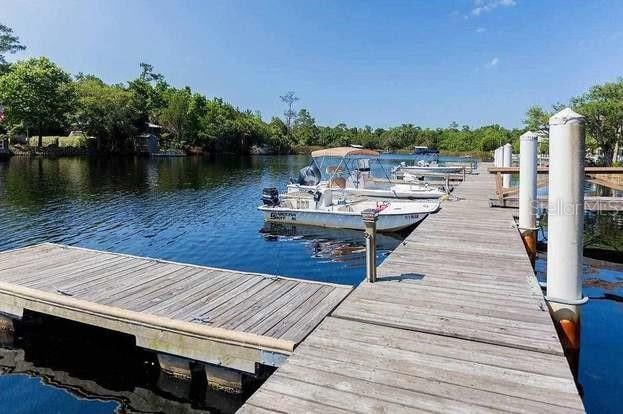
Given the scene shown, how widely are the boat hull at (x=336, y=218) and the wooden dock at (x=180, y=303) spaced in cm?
786

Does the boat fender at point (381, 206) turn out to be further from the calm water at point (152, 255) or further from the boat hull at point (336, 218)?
the calm water at point (152, 255)

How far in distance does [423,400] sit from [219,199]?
2134 centimetres

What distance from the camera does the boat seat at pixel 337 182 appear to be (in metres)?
17.4

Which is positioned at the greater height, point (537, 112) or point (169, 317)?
point (537, 112)

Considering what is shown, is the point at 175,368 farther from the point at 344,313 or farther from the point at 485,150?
the point at 485,150

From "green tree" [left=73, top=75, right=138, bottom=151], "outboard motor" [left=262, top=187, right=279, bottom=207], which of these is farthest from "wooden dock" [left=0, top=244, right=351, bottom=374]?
"green tree" [left=73, top=75, right=138, bottom=151]

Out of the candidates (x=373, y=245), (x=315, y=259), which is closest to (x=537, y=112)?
(x=315, y=259)

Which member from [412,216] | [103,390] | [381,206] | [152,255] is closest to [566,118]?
[103,390]

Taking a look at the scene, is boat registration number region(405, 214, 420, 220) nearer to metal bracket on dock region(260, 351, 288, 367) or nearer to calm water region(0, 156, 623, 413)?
calm water region(0, 156, 623, 413)

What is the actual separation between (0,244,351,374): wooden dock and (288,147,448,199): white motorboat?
1009cm

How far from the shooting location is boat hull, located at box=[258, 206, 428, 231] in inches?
549

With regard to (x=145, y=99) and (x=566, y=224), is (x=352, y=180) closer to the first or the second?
(x=566, y=224)

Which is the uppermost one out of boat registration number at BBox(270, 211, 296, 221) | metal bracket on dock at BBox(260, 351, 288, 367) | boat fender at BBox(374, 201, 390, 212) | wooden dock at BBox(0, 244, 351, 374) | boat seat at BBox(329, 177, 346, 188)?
boat seat at BBox(329, 177, 346, 188)

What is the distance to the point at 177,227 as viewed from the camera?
1638 cm
